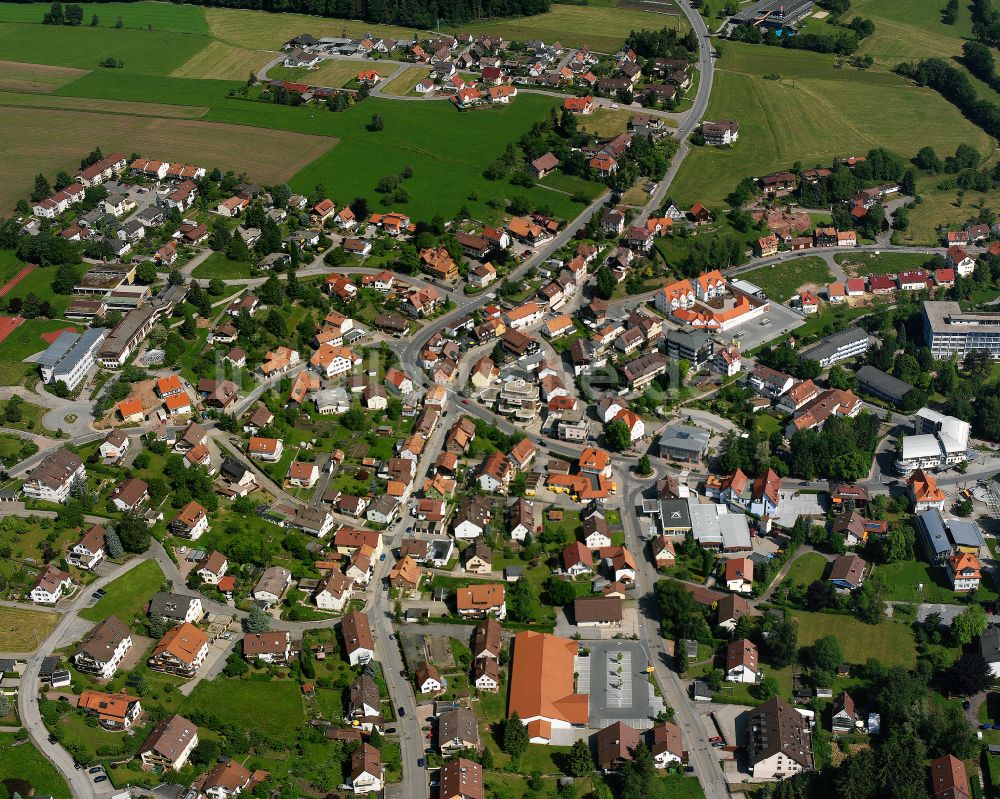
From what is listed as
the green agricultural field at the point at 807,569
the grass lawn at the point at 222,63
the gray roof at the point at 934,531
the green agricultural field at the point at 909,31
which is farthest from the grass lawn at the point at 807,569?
the grass lawn at the point at 222,63

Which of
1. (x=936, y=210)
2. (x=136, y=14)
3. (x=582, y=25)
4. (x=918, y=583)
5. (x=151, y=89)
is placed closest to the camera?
(x=918, y=583)

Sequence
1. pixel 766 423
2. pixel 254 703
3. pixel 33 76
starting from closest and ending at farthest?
pixel 254 703
pixel 766 423
pixel 33 76

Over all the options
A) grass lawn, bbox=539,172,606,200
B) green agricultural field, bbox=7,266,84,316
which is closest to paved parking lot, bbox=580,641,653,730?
green agricultural field, bbox=7,266,84,316

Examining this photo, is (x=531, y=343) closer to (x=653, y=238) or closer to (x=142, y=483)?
(x=653, y=238)

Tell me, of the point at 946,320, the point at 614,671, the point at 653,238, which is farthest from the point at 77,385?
the point at 946,320

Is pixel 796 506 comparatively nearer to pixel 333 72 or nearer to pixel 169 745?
pixel 169 745

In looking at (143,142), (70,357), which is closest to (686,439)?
→ (70,357)
